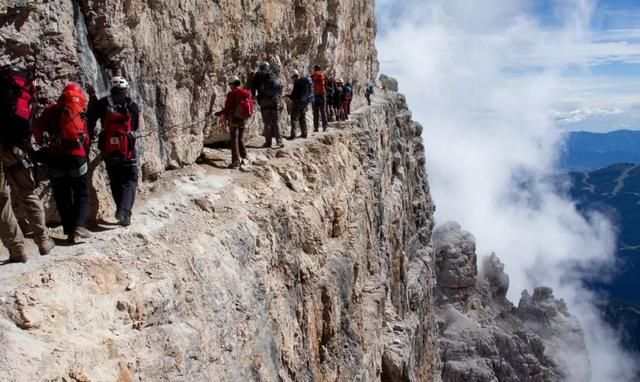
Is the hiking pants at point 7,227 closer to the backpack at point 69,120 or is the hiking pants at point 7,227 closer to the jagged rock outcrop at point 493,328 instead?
the backpack at point 69,120

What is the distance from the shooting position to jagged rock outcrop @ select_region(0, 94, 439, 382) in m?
6.90

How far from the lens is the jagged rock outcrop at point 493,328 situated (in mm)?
54062

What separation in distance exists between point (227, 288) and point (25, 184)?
3.60 metres

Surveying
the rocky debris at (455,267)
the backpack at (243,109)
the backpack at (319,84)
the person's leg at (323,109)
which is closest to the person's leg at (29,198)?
the backpack at (243,109)

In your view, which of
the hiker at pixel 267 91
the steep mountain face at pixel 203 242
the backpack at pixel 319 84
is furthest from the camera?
the backpack at pixel 319 84

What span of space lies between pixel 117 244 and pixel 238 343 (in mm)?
2606

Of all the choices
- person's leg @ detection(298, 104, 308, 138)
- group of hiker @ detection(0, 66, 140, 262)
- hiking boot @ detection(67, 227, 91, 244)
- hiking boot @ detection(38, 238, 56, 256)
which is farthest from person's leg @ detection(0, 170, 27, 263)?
person's leg @ detection(298, 104, 308, 138)

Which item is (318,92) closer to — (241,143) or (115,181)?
(241,143)

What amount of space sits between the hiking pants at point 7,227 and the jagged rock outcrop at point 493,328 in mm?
49603

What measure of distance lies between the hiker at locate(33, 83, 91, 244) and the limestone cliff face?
40.5 inches

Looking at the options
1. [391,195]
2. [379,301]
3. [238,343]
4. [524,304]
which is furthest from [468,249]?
[238,343]

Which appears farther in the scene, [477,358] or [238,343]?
[477,358]

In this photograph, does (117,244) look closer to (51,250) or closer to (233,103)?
(51,250)

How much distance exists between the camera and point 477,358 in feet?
176
